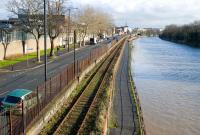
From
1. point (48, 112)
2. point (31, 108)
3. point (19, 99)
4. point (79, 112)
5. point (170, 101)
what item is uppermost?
point (31, 108)

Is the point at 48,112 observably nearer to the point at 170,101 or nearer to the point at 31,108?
the point at 31,108

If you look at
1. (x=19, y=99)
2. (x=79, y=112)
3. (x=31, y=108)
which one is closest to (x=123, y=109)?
(x=79, y=112)

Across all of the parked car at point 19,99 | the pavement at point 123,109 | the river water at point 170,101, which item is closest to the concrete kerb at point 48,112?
the parked car at point 19,99

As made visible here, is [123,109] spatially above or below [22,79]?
below


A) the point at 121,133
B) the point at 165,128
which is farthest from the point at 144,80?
the point at 121,133

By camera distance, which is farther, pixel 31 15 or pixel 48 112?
pixel 31 15

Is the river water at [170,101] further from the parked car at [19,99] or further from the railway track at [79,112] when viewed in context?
the parked car at [19,99]

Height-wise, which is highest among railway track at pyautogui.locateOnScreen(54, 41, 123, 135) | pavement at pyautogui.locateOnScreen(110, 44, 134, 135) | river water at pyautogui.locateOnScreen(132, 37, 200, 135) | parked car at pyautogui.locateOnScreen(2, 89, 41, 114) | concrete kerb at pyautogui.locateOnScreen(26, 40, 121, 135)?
parked car at pyautogui.locateOnScreen(2, 89, 41, 114)

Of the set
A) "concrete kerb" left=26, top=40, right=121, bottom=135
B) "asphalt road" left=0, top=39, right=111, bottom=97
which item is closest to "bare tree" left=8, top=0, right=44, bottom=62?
"asphalt road" left=0, top=39, right=111, bottom=97

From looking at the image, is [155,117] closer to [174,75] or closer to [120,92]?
Result: [120,92]

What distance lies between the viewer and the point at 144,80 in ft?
154

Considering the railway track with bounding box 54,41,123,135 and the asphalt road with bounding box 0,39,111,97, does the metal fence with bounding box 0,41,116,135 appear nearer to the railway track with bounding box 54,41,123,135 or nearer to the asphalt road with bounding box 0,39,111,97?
the railway track with bounding box 54,41,123,135

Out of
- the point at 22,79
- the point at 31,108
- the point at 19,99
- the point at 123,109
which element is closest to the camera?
the point at 31,108

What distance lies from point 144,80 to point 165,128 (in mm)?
22429
